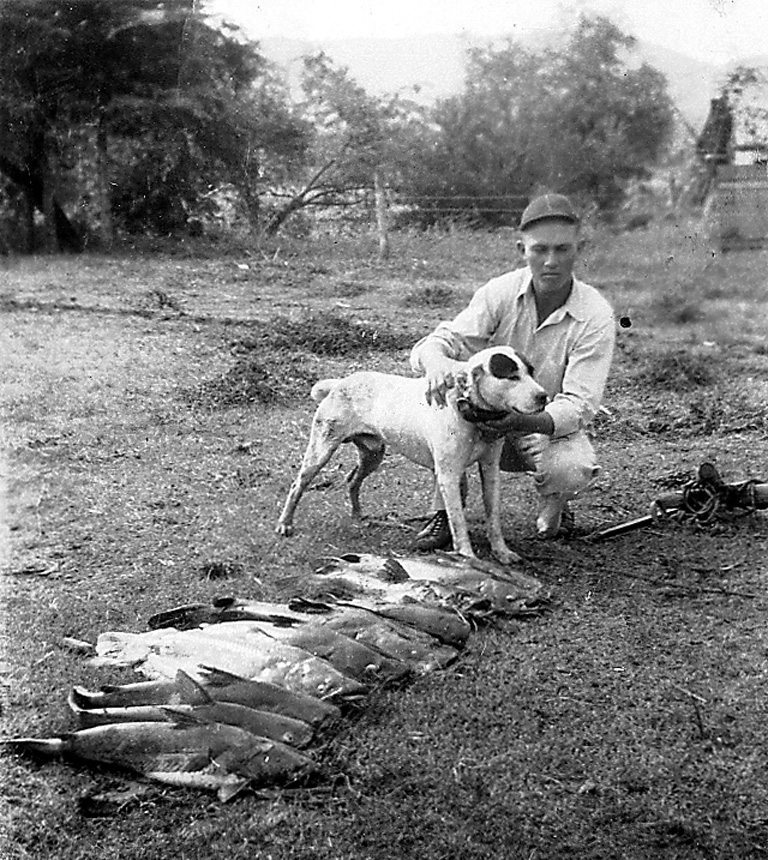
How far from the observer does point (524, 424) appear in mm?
3801

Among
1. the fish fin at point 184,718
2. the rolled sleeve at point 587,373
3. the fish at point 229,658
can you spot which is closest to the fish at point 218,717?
the fish fin at point 184,718

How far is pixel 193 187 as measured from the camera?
3383 mm

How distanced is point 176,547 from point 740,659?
180 cm

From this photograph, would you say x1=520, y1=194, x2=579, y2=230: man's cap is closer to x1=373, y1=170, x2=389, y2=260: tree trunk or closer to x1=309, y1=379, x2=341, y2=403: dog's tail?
x1=373, y1=170, x2=389, y2=260: tree trunk

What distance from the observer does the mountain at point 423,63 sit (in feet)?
10.5

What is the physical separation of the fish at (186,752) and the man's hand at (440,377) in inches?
65.4

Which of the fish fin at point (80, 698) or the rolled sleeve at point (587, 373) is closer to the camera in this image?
the fish fin at point (80, 698)

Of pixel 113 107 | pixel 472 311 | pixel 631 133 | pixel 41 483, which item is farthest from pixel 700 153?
pixel 41 483

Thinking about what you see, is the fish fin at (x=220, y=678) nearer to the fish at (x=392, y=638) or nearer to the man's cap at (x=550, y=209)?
the fish at (x=392, y=638)

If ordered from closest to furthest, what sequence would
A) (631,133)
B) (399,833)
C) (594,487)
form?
(399,833), (631,133), (594,487)

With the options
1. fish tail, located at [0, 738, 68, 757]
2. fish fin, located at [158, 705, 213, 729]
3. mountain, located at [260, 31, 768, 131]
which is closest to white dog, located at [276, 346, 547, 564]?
mountain, located at [260, 31, 768, 131]

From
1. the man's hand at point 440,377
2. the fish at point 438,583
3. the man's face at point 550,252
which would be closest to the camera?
the fish at point 438,583

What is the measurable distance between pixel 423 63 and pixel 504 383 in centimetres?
110

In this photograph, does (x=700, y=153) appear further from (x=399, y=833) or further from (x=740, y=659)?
(x=399, y=833)
